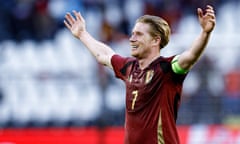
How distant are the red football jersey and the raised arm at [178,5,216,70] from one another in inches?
9.7

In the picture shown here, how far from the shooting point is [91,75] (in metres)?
13.4

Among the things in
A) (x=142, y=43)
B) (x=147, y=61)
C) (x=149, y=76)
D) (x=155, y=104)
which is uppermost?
(x=142, y=43)

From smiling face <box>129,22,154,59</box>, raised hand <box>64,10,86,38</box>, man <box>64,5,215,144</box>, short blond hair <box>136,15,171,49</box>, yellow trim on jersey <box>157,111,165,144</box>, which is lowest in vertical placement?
yellow trim on jersey <box>157,111,165,144</box>

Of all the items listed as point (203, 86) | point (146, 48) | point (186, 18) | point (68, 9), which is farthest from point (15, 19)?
point (146, 48)

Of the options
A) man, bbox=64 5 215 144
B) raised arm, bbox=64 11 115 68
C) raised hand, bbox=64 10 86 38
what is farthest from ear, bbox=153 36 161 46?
raised hand, bbox=64 10 86 38

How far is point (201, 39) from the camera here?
7.11 meters

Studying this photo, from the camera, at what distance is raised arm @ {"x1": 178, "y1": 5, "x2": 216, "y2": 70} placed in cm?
705

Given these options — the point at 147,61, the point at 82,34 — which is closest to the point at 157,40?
the point at 147,61

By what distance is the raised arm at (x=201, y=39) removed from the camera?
23.1 feet

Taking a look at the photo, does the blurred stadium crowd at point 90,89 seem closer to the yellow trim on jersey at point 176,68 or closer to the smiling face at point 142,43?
the smiling face at point 142,43

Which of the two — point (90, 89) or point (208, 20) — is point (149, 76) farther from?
point (90, 89)

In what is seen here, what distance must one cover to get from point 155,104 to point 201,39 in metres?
0.76

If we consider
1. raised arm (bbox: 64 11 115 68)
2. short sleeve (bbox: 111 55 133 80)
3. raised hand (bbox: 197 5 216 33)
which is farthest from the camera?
raised arm (bbox: 64 11 115 68)

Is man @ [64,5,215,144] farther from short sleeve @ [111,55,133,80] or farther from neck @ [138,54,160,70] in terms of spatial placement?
short sleeve @ [111,55,133,80]
